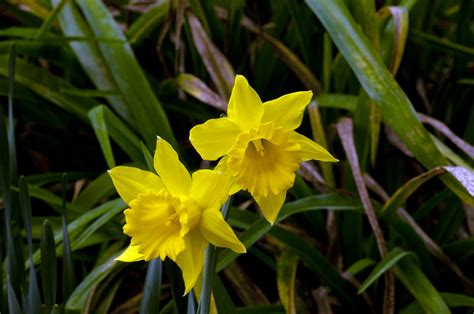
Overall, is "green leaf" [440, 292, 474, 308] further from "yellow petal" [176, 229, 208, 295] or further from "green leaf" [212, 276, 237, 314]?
"yellow petal" [176, 229, 208, 295]

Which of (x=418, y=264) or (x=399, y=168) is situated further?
(x=399, y=168)

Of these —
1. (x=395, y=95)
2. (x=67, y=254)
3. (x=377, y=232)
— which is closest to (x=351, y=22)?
(x=395, y=95)

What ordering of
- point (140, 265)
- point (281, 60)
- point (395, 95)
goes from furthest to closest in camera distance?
1. point (281, 60)
2. point (140, 265)
3. point (395, 95)

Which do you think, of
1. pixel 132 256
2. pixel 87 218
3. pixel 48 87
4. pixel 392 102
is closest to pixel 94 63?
pixel 48 87

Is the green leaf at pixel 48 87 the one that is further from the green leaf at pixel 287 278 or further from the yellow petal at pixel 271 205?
the yellow petal at pixel 271 205

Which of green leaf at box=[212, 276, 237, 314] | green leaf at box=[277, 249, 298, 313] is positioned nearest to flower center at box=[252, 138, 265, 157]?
green leaf at box=[212, 276, 237, 314]

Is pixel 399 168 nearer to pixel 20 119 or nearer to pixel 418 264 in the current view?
pixel 418 264

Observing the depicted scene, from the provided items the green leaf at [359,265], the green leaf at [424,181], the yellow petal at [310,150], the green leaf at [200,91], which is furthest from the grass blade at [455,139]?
the yellow petal at [310,150]

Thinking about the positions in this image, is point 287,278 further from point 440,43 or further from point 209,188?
point 440,43
